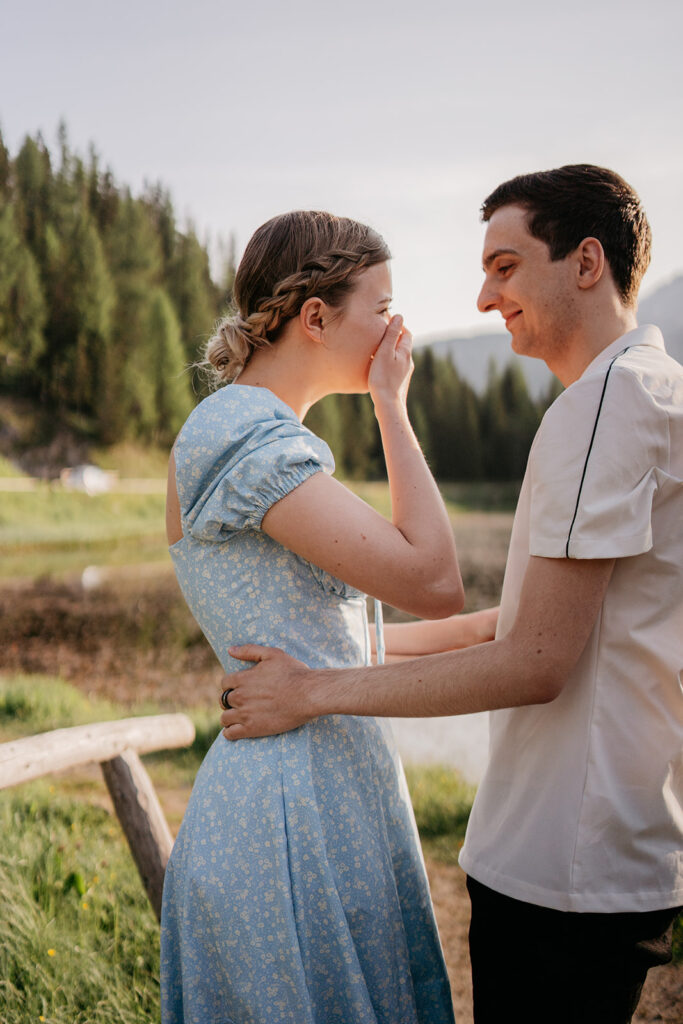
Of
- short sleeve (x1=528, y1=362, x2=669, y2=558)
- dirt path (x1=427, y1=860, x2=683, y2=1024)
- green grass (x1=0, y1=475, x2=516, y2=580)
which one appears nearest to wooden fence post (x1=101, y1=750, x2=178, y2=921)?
dirt path (x1=427, y1=860, x2=683, y2=1024)

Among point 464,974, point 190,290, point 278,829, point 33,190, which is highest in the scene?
point 33,190

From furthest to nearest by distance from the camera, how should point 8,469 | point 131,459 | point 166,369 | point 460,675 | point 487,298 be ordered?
point 166,369 < point 131,459 < point 8,469 < point 487,298 < point 460,675

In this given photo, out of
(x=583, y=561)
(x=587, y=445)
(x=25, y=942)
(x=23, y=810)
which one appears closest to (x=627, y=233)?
(x=587, y=445)

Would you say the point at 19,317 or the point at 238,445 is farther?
the point at 19,317

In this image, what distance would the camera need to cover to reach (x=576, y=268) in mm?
1538

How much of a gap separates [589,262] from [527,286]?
0.12 m

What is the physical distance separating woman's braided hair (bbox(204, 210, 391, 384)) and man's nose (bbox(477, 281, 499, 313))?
23cm

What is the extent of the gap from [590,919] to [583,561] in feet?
1.97

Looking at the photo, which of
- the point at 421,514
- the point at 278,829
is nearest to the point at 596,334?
the point at 421,514

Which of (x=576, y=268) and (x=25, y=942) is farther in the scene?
(x=25, y=942)

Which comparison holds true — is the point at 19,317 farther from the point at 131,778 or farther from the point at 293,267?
the point at 293,267

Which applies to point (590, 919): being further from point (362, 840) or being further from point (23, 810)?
point (23, 810)

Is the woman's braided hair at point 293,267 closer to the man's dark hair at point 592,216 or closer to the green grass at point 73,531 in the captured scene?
the man's dark hair at point 592,216

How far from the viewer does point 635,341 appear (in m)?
1.42
